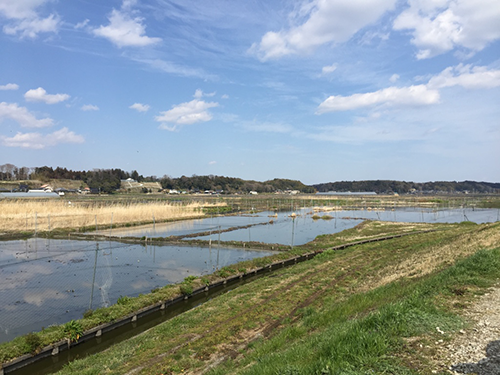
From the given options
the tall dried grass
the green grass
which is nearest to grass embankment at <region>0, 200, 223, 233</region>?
the tall dried grass

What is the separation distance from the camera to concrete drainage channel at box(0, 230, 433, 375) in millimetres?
9945

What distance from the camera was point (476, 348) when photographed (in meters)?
5.30

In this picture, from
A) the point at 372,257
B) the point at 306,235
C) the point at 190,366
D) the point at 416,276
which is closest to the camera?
the point at 190,366

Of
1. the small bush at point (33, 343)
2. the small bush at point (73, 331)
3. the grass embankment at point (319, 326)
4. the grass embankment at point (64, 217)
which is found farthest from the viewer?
the grass embankment at point (64, 217)

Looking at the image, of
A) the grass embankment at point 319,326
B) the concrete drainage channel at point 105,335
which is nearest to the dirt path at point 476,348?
the grass embankment at point 319,326

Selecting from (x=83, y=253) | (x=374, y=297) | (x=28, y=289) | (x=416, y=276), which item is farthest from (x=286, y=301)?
(x=83, y=253)

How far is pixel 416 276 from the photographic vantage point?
40.1 feet

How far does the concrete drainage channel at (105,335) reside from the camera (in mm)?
9945

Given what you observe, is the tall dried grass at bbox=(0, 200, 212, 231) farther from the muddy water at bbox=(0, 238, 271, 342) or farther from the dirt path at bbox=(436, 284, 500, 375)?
the dirt path at bbox=(436, 284, 500, 375)

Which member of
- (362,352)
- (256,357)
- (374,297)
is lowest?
(256,357)

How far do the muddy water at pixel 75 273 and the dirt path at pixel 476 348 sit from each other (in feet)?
41.8

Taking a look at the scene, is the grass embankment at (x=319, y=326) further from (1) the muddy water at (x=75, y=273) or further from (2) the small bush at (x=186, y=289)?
(1) the muddy water at (x=75, y=273)

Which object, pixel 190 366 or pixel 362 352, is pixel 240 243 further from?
pixel 362 352

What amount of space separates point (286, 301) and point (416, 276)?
4976mm
